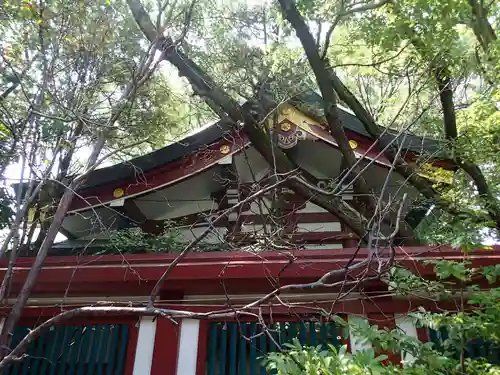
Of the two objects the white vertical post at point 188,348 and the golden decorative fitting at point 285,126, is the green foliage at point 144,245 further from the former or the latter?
the golden decorative fitting at point 285,126

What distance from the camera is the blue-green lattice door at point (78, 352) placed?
3.77 metres

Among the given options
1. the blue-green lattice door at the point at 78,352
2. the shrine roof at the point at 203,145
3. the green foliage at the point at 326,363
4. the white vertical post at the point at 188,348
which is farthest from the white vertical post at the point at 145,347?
Answer: the shrine roof at the point at 203,145

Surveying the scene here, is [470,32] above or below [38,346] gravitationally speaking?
above

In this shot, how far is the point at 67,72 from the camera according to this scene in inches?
228

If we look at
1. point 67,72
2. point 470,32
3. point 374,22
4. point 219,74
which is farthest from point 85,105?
point 470,32

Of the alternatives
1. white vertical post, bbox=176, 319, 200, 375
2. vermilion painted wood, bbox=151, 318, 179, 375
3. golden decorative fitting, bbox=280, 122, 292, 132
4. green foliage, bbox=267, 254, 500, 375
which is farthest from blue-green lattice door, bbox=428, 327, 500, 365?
golden decorative fitting, bbox=280, 122, 292, 132

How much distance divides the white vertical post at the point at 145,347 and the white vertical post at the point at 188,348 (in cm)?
26

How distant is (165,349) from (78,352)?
32.6 inches

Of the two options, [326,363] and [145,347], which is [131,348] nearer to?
[145,347]

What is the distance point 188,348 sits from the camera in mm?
3721

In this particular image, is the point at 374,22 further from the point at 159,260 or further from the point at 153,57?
the point at 159,260

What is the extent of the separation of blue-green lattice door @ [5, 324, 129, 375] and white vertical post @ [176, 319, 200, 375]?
0.52 m

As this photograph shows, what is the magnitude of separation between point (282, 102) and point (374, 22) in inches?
71.0

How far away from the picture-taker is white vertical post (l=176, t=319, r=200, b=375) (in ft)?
11.9
